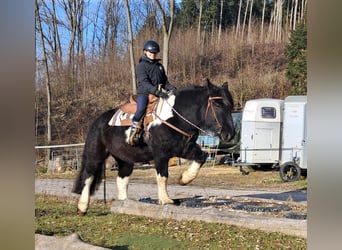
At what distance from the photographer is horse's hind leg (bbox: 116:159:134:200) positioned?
321 centimetres

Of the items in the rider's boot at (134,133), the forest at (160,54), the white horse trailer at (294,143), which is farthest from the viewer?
the rider's boot at (134,133)

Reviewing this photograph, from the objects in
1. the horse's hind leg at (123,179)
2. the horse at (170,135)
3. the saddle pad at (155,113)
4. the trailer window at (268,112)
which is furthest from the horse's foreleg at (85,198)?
the trailer window at (268,112)

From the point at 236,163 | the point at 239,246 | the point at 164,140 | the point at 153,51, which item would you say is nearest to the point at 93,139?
the point at 164,140

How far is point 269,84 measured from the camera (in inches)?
117

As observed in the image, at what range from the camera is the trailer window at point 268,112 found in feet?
10.1

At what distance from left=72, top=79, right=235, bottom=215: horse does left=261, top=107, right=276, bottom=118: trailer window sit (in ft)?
0.71

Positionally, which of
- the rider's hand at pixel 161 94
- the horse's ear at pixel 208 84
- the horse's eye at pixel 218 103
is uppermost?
the horse's ear at pixel 208 84

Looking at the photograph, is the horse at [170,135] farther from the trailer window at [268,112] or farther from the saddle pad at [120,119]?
the trailer window at [268,112]

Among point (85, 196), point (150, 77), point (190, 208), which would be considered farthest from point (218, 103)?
point (85, 196)

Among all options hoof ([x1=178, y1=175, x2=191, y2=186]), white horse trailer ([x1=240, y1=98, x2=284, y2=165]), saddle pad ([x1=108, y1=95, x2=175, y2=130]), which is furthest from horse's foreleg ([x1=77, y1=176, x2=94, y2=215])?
white horse trailer ([x1=240, y1=98, x2=284, y2=165])

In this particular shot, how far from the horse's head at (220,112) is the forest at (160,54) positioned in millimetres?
63
